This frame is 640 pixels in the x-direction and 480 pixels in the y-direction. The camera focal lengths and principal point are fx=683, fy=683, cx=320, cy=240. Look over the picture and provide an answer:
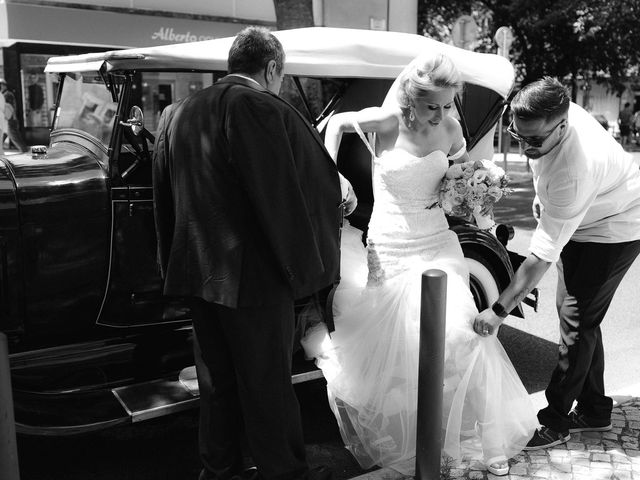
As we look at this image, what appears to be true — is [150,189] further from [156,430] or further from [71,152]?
[156,430]

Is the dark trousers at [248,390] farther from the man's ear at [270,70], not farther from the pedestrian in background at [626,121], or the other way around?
the pedestrian in background at [626,121]

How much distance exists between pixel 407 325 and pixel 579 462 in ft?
3.34

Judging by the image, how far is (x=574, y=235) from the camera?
3.30 meters

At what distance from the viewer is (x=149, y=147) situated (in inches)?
141

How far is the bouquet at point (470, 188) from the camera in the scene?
3318mm

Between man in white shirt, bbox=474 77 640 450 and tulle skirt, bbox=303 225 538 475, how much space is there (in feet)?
0.49

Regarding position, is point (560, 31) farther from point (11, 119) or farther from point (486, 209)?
point (486, 209)

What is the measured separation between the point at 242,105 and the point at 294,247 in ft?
1.77

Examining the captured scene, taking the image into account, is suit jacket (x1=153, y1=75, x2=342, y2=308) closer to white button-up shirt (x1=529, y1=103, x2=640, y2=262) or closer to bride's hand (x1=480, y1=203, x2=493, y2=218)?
white button-up shirt (x1=529, y1=103, x2=640, y2=262)

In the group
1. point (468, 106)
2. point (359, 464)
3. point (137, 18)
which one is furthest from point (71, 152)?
point (137, 18)

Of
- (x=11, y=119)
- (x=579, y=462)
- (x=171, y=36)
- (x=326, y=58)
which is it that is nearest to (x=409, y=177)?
(x=326, y=58)

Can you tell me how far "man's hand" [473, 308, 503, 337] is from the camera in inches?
123

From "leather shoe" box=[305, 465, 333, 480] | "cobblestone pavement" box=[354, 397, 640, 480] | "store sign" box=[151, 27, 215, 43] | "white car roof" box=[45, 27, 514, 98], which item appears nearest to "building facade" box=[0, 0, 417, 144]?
"store sign" box=[151, 27, 215, 43]

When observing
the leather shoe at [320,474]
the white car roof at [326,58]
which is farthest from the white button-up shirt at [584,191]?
the leather shoe at [320,474]
